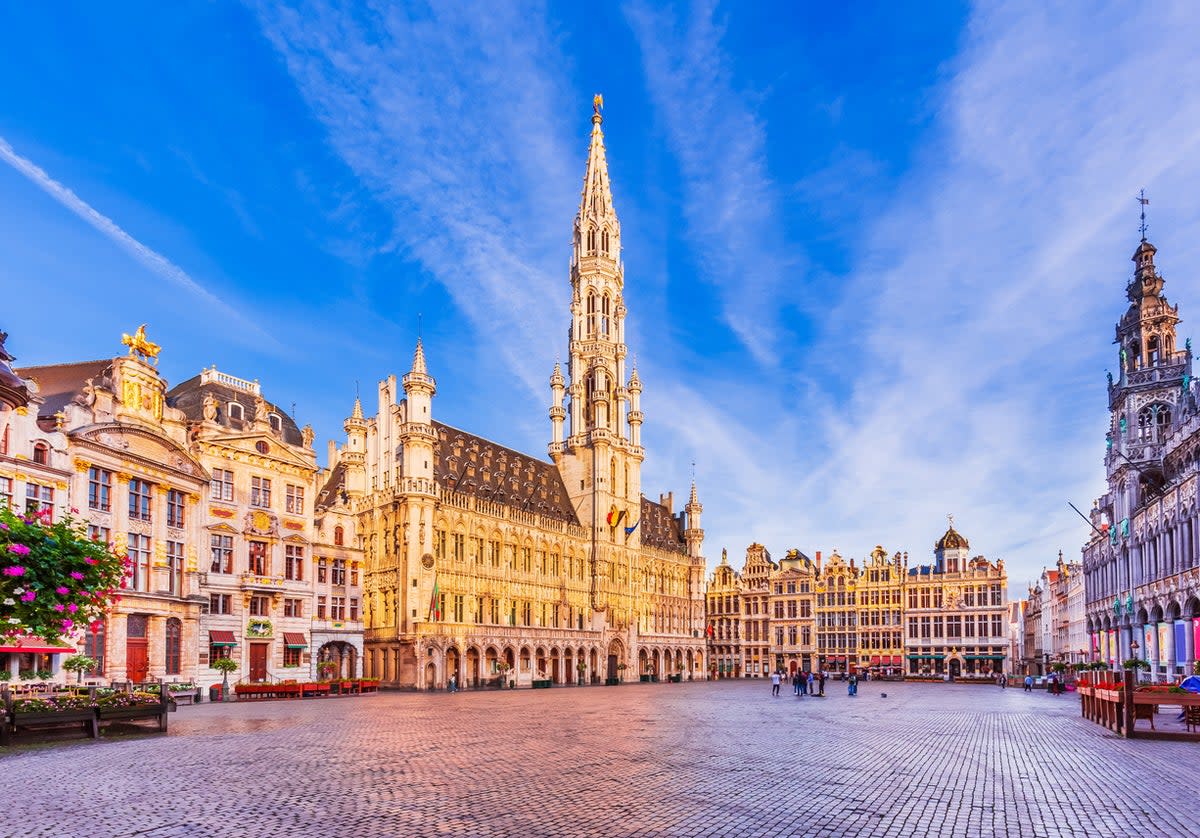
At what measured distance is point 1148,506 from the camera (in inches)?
2279

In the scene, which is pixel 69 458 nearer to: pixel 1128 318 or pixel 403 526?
pixel 403 526

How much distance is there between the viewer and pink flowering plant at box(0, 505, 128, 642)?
21.5 meters

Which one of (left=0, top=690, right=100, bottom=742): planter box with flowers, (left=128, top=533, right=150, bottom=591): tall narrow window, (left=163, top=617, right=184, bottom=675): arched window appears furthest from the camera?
(left=163, top=617, right=184, bottom=675): arched window

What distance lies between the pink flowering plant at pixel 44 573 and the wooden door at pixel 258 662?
34.7 meters

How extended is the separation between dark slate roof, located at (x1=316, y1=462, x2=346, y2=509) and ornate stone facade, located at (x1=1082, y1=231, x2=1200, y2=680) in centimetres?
5971

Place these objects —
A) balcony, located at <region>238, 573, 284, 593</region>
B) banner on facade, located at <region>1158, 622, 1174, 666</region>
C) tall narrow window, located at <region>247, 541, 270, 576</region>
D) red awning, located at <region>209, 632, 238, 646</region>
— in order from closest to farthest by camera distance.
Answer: banner on facade, located at <region>1158, 622, 1174, 666</region> → red awning, located at <region>209, 632, 238, 646</region> → balcony, located at <region>238, 573, 284, 593</region> → tall narrow window, located at <region>247, 541, 270, 576</region>

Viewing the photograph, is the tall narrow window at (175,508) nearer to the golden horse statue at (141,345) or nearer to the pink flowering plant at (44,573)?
the golden horse statue at (141,345)

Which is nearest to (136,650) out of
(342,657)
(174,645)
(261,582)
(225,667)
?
(174,645)

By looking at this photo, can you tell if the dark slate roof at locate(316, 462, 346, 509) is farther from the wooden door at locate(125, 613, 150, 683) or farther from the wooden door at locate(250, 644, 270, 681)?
the wooden door at locate(125, 613, 150, 683)

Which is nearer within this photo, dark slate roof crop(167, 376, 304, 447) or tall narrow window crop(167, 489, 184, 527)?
tall narrow window crop(167, 489, 184, 527)

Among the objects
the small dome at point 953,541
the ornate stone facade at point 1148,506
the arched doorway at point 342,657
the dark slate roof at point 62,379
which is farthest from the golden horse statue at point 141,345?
the small dome at point 953,541

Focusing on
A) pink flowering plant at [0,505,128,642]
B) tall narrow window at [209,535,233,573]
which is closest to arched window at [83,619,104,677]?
tall narrow window at [209,535,233,573]

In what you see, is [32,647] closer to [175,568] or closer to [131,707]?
[175,568]

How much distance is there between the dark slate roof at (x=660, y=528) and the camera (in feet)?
367
